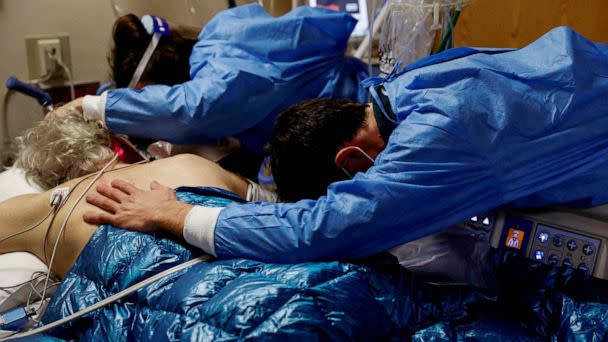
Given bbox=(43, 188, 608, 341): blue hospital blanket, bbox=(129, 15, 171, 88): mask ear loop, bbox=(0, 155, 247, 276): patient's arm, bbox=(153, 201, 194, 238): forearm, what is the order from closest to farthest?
bbox=(43, 188, 608, 341): blue hospital blanket < bbox=(153, 201, 194, 238): forearm < bbox=(0, 155, 247, 276): patient's arm < bbox=(129, 15, 171, 88): mask ear loop

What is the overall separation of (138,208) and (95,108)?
737mm

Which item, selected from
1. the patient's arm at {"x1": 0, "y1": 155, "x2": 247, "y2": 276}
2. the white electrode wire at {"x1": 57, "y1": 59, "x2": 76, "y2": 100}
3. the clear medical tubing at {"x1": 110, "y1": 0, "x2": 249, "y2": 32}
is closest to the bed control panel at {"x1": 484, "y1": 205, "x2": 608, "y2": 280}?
the patient's arm at {"x1": 0, "y1": 155, "x2": 247, "y2": 276}

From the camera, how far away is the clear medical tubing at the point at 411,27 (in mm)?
1785

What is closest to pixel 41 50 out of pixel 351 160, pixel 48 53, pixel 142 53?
pixel 48 53

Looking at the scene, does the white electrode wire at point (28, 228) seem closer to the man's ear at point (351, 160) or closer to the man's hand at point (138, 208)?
the man's hand at point (138, 208)

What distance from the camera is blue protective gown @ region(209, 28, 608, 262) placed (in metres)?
1.17

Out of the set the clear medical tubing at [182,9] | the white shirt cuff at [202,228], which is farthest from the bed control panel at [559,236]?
the clear medical tubing at [182,9]

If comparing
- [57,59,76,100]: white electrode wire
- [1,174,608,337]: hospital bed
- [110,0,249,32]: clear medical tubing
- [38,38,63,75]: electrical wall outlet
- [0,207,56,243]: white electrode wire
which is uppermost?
[110,0,249,32]: clear medical tubing

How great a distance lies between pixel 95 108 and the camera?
2.03 meters

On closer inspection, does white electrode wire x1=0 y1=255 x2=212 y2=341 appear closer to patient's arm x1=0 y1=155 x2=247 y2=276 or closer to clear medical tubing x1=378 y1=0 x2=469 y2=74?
patient's arm x1=0 y1=155 x2=247 y2=276

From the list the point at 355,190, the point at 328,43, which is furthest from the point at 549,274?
the point at 328,43

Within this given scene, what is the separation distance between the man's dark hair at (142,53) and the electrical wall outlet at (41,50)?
434 millimetres

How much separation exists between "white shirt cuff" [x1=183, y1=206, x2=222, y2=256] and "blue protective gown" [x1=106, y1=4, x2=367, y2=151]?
0.69 metres

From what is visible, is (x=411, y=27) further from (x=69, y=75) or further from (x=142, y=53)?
(x=69, y=75)
